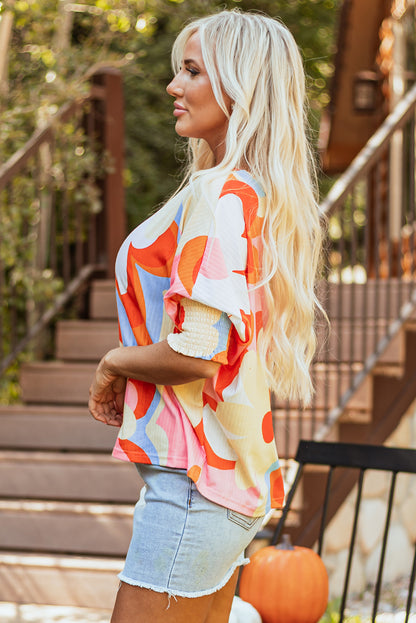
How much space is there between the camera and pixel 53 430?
4871mm

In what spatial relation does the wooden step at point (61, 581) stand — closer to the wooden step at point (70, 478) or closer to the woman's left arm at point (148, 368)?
the wooden step at point (70, 478)

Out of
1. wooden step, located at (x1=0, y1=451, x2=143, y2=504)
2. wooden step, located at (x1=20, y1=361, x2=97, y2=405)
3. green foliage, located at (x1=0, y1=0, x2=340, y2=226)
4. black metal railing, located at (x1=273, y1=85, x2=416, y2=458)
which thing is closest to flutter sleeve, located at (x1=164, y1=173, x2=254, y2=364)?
green foliage, located at (x1=0, y1=0, x2=340, y2=226)

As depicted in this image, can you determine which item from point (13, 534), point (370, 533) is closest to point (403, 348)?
point (370, 533)

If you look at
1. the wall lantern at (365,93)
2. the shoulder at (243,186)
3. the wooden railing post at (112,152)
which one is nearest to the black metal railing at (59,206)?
the wooden railing post at (112,152)

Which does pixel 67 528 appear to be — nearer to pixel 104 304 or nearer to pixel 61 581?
pixel 61 581

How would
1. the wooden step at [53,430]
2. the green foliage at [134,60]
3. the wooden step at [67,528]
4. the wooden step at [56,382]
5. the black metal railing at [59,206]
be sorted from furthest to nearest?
the green foliage at [134,60] → the black metal railing at [59,206] → the wooden step at [56,382] → the wooden step at [53,430] → the wooden step at [67,528]

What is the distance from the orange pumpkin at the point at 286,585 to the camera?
2609mm

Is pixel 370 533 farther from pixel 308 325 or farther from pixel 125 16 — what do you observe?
pixel 125 16

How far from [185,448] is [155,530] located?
14cm

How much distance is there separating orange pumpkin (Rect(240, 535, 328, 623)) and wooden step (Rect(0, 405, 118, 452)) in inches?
83.7

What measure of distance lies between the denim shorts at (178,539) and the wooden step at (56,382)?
367 centimetres

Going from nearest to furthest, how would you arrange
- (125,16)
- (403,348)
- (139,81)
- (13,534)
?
(13,534) < (403,348) < (125,16) < (139,81)

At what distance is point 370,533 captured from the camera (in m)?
4.72

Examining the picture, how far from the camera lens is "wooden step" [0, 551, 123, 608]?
154 inches
